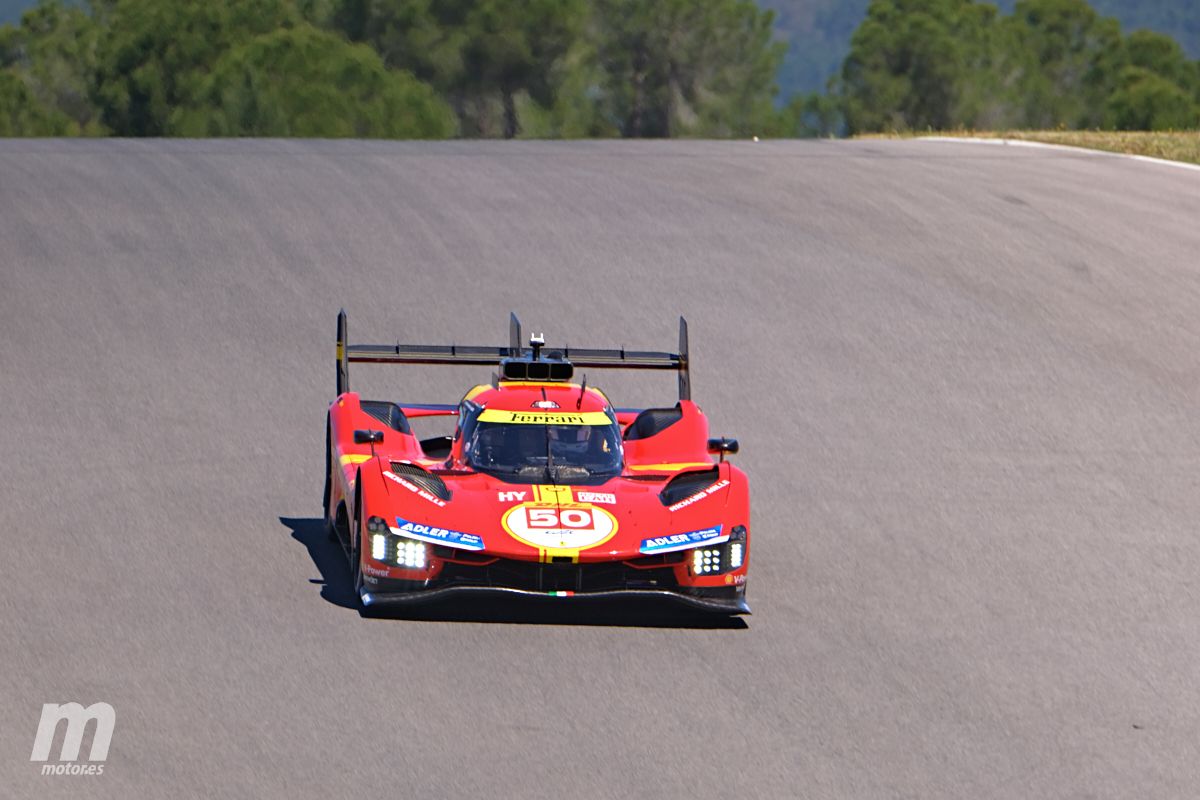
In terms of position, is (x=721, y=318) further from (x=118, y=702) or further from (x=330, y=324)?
(x=118, y=702)

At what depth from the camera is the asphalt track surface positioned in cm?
980

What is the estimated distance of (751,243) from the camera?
23.4 meters

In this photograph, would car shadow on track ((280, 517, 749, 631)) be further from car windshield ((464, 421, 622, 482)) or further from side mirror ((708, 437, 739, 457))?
side mirror ((708, 437, 739, 457))

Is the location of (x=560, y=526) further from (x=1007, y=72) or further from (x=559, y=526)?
(x=1007, y=72)

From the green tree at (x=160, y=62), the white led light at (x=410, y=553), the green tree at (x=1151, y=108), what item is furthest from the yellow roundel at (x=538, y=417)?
the green tree at (x=1151, y=108)

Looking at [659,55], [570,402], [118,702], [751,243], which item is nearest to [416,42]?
[659,55]

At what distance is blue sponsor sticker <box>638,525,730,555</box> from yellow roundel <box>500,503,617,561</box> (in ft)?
0.77

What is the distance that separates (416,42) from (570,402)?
44737 millimetres

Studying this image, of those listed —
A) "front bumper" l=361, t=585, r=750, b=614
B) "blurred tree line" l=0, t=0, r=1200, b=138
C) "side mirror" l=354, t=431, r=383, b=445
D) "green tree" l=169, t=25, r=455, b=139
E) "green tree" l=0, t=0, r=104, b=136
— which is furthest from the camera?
"green tree" l=0, t=0, r=104, b=136

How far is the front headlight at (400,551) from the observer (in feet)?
37.8

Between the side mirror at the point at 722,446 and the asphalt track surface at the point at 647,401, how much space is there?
76 cm

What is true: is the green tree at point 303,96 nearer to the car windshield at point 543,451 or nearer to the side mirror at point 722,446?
the side mirror at point 722,446

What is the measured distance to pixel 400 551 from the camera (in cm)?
1152

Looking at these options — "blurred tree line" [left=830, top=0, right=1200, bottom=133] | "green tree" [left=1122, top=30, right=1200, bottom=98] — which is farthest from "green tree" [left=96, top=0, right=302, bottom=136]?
"green tree" [left=1122, top=30, right=1200, bottom=98]
